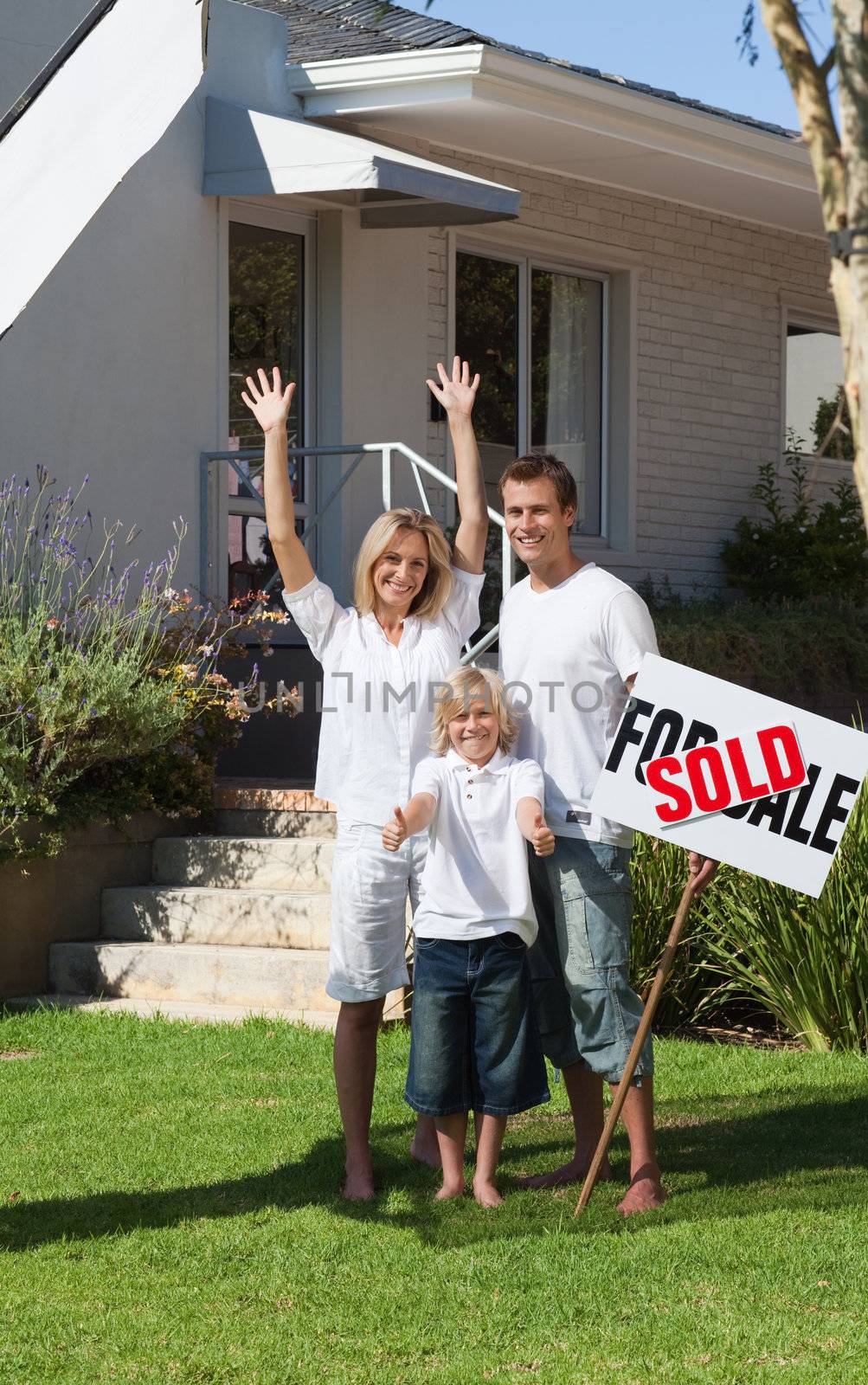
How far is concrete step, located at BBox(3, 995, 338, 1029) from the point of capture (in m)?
6.40

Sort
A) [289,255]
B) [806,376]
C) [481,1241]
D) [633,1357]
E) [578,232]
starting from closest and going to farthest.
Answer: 1. [633,1357]
2. [481,1241]
3. [289,255]
4. [578,232]
5. [806,376]

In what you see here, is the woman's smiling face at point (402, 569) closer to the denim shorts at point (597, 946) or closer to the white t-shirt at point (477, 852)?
the white t-shirt at point (477, 852)

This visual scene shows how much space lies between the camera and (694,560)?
12.0 m

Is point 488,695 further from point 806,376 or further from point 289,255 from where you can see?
point 806,376

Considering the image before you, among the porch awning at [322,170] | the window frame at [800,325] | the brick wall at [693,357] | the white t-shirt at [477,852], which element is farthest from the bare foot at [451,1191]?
the window frame at [800,325]

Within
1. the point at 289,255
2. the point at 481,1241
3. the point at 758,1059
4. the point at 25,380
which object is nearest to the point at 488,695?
the point at 481,1241

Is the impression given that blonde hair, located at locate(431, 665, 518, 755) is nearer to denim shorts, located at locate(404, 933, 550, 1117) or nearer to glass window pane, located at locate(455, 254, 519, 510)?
denim shorts, located at locate(404, 933, 550, 1117)

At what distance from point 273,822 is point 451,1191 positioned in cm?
348

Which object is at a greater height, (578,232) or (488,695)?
(578,232)

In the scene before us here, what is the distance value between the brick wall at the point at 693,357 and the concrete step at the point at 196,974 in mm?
5371

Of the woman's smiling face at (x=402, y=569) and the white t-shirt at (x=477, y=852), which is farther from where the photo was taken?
the woman's smiling face at (x=402, y=569)

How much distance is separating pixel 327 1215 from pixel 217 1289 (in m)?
0.55

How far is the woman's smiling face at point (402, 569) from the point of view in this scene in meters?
4.47

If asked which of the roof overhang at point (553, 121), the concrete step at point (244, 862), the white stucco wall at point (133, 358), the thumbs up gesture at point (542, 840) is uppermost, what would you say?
the roof overhang at point (553, 121)
